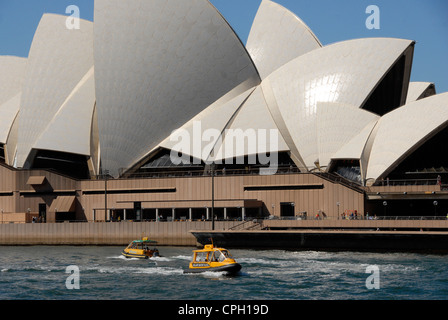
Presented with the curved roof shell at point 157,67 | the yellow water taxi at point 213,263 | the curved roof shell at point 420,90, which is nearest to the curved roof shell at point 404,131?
the curved roof shell at point 157,67

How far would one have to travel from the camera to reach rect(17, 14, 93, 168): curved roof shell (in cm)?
5844

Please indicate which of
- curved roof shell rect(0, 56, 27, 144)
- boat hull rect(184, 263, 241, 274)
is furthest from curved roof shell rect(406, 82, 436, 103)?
boat hull rect(184, 263, 241, 274)

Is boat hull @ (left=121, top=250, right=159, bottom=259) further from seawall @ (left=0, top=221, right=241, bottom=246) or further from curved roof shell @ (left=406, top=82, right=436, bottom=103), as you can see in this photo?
curved roof shell @ (left=406, top=82, right=436, bottom=103)

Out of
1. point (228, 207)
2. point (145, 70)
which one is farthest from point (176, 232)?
point (145, 70)

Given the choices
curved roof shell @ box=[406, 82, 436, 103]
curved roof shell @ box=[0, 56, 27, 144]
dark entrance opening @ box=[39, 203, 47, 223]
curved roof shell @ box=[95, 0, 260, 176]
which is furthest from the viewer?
curved roof shell @ box=[406, 82, 436, 103]

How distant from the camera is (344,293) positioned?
2470 centimetres

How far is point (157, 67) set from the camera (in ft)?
181

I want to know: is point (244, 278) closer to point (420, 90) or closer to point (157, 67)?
point (157, 67)

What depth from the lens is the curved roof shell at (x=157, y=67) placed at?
5453 cm

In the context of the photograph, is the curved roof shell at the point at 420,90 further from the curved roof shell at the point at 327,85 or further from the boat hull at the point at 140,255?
the boat hull at the point at 140,255

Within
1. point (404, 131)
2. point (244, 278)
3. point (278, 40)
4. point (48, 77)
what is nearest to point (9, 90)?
point (48, 77)

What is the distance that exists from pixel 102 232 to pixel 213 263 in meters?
21.8

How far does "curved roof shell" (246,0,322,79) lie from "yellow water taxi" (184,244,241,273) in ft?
113

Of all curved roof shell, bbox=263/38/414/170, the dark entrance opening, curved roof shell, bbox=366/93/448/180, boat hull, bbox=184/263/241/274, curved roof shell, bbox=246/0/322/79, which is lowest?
boat hull, bbox=184/263/241/274
